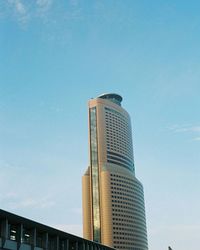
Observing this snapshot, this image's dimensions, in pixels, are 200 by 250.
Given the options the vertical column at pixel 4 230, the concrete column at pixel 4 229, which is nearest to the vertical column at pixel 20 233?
the vertical column at pixel 4 230

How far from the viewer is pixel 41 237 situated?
56.5 m

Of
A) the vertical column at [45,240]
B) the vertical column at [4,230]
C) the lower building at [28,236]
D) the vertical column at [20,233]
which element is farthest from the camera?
the vertical column at [45,240]

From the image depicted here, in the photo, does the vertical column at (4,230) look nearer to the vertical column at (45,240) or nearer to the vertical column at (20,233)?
the vertical column at (20,233)

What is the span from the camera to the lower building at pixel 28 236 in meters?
47.2

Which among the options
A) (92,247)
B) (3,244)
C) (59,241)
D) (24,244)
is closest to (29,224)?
(24,244)

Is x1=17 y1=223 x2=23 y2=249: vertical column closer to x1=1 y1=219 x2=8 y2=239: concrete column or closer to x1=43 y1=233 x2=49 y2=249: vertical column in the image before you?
x1=1 y1=219 x2=8 y2=239: concrete column

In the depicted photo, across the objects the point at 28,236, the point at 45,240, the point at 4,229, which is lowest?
the point at 4,229

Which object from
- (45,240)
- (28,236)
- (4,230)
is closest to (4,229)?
(4,230)

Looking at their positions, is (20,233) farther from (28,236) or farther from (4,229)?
(4,229)

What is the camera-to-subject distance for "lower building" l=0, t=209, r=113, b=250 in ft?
155

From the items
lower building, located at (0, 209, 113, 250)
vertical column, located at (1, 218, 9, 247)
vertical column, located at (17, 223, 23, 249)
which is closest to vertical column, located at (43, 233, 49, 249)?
lower building, located at (0, 209, 113, 250)

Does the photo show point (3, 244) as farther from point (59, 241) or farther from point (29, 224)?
point (59, 241)

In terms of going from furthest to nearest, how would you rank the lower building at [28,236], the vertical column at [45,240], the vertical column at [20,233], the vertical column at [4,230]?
the vertical column at [45,240] → the vertical column at [20,233] → the lower building at [28,236] → the vertical column at [4,230]

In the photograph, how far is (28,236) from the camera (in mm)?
53188
